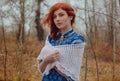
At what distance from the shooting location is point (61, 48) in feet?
5.18

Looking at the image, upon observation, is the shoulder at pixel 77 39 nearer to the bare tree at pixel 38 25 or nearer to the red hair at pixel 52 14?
the red hair at pixel 52 14

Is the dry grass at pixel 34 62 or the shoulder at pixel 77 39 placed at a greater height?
the shoulder at pixel 77 39

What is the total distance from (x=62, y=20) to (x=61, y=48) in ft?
0.52

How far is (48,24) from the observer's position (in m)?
1.69

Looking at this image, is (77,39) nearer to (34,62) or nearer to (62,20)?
(62,20)

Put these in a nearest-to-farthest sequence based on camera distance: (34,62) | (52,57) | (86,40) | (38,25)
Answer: (52,57)
(86,40)
(34,62)
(38,25)

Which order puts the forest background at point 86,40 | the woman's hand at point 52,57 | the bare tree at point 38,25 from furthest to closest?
the bare tree at point 38,25 < the forest background at point 86,40 < the woman's hand at point 52,57

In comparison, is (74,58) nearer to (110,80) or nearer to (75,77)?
(75,77)

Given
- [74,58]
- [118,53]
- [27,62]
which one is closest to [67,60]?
[74,58]

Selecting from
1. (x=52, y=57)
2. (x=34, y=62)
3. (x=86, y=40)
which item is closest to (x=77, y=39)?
(x=52, y=57)

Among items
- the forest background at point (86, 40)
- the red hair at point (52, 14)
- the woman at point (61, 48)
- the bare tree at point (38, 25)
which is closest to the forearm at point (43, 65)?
the woman at point (61, 48)

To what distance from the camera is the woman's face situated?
63.1 inches

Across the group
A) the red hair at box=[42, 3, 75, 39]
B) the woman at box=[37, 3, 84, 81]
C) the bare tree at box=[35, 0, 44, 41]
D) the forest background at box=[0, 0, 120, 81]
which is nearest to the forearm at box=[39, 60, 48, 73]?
the woman at box=[37, 3, 84, 81]

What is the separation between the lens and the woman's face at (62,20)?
1.60 m
